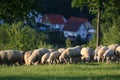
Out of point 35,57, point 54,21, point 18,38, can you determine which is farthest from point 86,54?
point 54,21

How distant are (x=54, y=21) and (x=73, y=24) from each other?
696 centimetres

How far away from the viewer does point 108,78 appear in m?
18.1

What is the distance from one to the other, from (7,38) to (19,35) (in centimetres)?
713

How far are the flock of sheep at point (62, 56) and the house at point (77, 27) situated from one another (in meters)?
92.1

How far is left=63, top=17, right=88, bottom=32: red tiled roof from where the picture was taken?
417 ft

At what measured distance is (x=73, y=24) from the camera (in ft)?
434

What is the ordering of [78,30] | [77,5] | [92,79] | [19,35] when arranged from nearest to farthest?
[92,79] < [77,5] < [19,35] < [78,30]

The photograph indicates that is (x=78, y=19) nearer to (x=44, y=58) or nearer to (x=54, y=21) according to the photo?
(x=54, y=21)

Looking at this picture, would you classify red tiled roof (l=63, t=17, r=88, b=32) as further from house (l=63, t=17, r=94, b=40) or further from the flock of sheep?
the flock of sheep

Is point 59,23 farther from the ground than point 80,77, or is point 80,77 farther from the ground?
point 80,77

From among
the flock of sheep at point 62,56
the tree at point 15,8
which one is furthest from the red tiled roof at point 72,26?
the tree at point 15,8

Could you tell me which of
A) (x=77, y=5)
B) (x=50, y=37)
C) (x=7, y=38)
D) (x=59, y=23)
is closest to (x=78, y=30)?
(x=59, y=23)

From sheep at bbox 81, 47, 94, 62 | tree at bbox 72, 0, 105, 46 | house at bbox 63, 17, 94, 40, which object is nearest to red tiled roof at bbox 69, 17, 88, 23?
house at bbox 63, 17, 94, 40

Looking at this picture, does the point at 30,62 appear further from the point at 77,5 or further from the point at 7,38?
the point at 7,38
